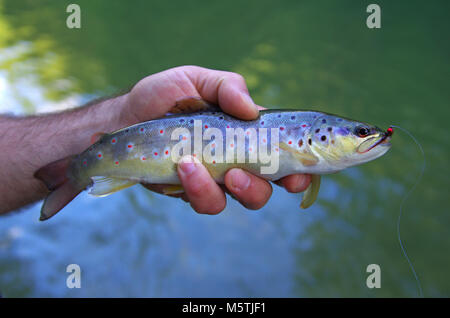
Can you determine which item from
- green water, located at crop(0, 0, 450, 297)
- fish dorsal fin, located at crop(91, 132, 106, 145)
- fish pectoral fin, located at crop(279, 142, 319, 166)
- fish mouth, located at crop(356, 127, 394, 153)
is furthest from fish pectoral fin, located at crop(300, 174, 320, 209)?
green water, located at crop(0, 0, 450, 297)

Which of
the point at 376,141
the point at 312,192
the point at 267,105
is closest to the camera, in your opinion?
the point at 376,141

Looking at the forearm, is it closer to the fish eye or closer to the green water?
the fish eye

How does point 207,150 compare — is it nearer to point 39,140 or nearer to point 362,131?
point 362,131

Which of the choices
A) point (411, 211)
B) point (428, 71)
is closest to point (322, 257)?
point (411, 211)

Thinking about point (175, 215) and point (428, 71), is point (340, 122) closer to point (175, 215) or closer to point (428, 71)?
point (175, 215)

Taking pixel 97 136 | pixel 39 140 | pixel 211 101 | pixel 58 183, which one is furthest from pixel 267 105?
pixel 58 183
